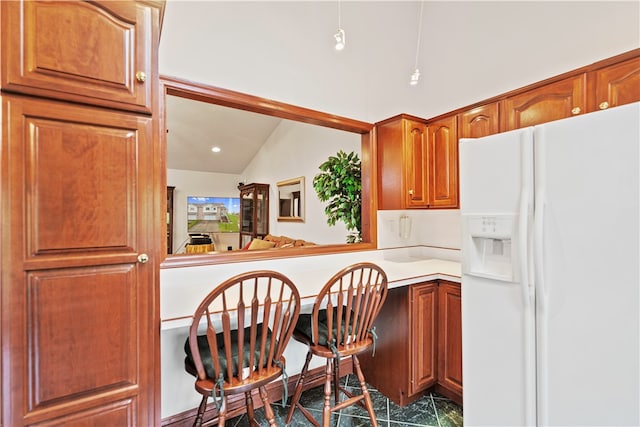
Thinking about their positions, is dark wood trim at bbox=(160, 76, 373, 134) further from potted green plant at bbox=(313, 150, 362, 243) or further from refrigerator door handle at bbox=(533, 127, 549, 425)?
refrigerator door handle at bbox=(533, 127, 549, 425)

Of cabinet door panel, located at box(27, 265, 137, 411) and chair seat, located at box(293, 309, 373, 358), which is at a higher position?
cabinet door panel, located at box(27, 265, 137, 411)

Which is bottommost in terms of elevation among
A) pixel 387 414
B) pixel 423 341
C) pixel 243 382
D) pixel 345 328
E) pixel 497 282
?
pixel 387 414

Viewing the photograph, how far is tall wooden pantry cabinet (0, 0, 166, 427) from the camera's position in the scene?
946 millimetres

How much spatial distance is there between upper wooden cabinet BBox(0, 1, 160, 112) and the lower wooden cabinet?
1.92m

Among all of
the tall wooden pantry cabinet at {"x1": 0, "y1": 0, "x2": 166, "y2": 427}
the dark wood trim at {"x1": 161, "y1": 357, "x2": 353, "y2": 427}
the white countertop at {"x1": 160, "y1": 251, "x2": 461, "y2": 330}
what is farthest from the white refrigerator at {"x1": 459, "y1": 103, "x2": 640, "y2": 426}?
the tall wooden pantry cabinet at {"x1": 0, "y1": 0, "x2": 166, "y2": 427}

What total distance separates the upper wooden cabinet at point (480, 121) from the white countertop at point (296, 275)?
1069 millimetres

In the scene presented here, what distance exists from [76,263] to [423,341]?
2.05 meters

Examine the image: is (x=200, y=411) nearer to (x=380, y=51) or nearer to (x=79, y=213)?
(x=79, y=213)

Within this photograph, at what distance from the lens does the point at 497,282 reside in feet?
4.51

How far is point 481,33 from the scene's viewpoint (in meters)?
2.24

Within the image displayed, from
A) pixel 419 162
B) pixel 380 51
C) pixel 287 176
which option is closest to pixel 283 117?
pixel 380 51

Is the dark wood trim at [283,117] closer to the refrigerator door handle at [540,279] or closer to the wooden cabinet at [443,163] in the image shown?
the wooden cabinet at [443,163]

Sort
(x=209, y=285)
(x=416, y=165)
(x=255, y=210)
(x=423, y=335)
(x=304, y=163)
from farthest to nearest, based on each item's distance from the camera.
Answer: (x=255, y=210)
(x=304, y=163)
(x=416, y=165)
(x=423, y=335)
(x=209, y=285)

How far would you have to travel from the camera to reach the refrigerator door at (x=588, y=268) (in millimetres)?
1025
